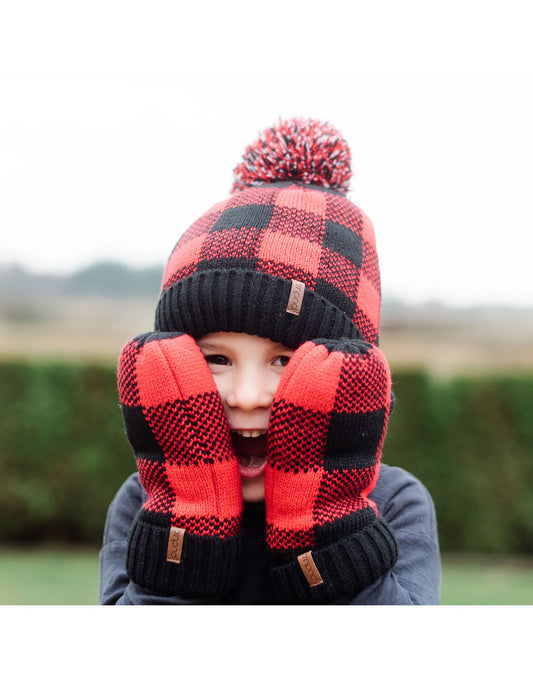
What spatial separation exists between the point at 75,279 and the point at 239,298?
3.61 meters

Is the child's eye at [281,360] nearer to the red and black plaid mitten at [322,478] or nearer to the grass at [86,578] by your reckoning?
the red and black plaid mitten at [322,478]

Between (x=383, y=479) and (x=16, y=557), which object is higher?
(x=383, y=479)

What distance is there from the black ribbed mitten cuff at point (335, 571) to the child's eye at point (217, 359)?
0.37 metres

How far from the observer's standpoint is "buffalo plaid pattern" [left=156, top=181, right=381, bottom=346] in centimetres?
115

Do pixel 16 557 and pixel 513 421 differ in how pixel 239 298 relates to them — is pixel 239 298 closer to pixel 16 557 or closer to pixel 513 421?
pixel 513 421

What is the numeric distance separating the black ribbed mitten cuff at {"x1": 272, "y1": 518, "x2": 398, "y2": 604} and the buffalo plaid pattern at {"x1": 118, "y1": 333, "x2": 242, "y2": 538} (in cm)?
13

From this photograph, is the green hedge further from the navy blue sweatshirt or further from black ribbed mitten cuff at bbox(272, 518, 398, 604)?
black ribbed mitten cuff at bbox(272, 518, 398, 604)

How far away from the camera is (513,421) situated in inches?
168

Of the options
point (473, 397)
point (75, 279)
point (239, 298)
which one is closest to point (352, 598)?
point (239, 298)

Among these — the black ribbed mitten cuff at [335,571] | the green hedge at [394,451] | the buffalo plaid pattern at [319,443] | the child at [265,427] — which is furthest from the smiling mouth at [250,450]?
the green hedge at [394,451]

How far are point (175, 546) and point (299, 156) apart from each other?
0.85 metres

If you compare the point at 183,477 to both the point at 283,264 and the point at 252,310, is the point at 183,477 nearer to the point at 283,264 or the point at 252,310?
the point at 252,310

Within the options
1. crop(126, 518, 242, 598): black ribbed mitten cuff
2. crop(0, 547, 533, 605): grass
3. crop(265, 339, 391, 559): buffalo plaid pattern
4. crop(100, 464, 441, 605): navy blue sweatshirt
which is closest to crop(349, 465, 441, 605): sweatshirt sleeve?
crop(100, 464, 441, 605): navy blue sweatshirt

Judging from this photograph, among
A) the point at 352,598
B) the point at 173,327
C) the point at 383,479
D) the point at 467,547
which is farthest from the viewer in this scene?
the point at 467,547
